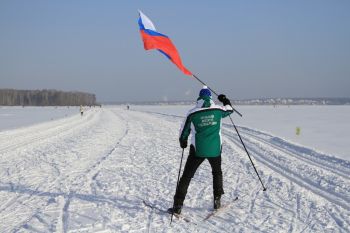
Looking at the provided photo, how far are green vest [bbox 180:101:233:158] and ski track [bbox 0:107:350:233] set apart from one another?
102cm

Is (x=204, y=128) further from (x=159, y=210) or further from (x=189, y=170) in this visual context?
(x=159, y=210)

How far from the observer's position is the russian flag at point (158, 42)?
665 cm

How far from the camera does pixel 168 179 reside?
8.52 metres

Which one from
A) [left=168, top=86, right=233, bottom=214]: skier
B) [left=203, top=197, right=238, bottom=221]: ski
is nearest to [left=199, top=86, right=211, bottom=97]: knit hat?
[left=168, top=86, right=233, bottom=214]: skier

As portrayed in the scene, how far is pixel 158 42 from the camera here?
6.73 meters

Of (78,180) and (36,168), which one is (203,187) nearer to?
(78,180)

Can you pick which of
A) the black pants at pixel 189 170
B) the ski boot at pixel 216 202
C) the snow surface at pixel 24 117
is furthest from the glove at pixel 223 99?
the snow surface at pixel 24 117

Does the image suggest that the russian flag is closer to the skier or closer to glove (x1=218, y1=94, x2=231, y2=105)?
glove (x1=218, y1=94, x2=231, y2=105)

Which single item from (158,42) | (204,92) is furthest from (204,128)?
(158,42)

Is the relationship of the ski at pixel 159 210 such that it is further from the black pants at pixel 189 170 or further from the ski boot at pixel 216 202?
the ski boot at pixel 216 202

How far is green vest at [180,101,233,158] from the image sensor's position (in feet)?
18.3

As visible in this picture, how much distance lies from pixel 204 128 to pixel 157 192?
2205 millimetres

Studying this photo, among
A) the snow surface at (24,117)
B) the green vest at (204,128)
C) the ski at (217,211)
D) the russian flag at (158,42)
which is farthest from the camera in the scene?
the snow surface at (24,117)

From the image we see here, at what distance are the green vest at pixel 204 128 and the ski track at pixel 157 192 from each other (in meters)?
1.02
